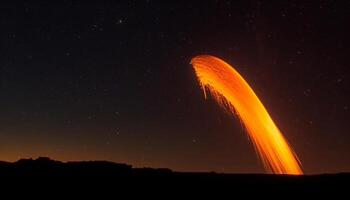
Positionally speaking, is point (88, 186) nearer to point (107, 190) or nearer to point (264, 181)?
point (107, 190)

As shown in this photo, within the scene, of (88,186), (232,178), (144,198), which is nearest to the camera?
(144,198)

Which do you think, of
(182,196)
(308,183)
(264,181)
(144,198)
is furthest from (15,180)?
(308,183)

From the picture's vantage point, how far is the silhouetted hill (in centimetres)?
1516

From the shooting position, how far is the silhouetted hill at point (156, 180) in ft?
49.7

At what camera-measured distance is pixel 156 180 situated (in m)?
16.5

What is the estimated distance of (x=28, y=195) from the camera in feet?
49.6

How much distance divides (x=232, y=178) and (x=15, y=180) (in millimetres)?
8802

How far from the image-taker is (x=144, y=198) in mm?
14594

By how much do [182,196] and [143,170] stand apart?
443 centimetres

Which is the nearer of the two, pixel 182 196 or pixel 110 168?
pixel 182 196

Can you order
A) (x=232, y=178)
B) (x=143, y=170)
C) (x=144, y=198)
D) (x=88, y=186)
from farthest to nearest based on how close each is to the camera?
(x=143, y=170)
(x=232, y=178)
(x=88, y=186)
(x=144, y=198)

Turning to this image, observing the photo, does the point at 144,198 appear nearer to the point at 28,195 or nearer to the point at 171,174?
the point at 171,174

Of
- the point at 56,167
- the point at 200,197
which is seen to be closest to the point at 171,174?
the point at 200,197

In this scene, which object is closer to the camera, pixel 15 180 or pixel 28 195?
pixel 28 195
